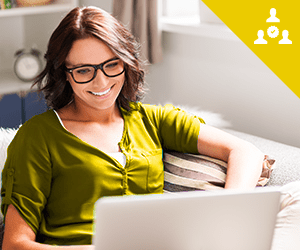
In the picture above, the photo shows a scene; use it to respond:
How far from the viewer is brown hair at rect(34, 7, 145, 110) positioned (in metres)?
1.33

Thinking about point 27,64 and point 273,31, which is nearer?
point 273,31

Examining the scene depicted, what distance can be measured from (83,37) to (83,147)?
294 mm

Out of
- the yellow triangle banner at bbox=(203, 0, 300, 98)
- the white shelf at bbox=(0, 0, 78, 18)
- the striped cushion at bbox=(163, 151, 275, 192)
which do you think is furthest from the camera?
the white shelf at bbox=(0, 0, 78, 18)

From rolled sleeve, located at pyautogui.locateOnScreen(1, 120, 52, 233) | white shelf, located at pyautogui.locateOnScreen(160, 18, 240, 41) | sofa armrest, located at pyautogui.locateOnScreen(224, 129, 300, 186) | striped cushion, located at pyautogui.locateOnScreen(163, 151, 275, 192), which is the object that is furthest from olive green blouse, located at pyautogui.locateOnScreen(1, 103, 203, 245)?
white shelf, located at pyautogui.locateOnScreen(160, 18, 240, 41)

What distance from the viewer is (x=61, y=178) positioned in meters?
1.32

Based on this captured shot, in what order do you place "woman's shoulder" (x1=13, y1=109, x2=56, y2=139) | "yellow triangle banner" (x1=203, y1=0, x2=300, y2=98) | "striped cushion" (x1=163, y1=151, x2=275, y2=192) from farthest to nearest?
"yellow triangle banner" (x1=203, y1=0, x2=300, y2=98) → "striped cushion" (x1=163, y1=151, x2=275, y2=192) → "woman's shoulder" (x1=13, y1=109, x2=56, y2=139)

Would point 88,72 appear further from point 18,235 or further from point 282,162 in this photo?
point 282,162

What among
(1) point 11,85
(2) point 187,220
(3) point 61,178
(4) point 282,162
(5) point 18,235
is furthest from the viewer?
(1) point 11,85

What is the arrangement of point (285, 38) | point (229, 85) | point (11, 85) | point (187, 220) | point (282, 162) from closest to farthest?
point (187, 220), point (282, 162), point (285, 38), point (229, 85), point (11, 85)

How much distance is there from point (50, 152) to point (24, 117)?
1701 millimetres

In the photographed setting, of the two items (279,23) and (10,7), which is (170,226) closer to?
(279,23)

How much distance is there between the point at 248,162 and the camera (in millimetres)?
1405

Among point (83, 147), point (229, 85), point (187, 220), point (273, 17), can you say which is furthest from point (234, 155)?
point (229, 85)

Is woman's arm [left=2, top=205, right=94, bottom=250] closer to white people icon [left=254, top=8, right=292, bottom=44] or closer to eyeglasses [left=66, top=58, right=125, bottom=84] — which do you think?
eyeglasses [left=66, top=58, right=125, bottom=84]
